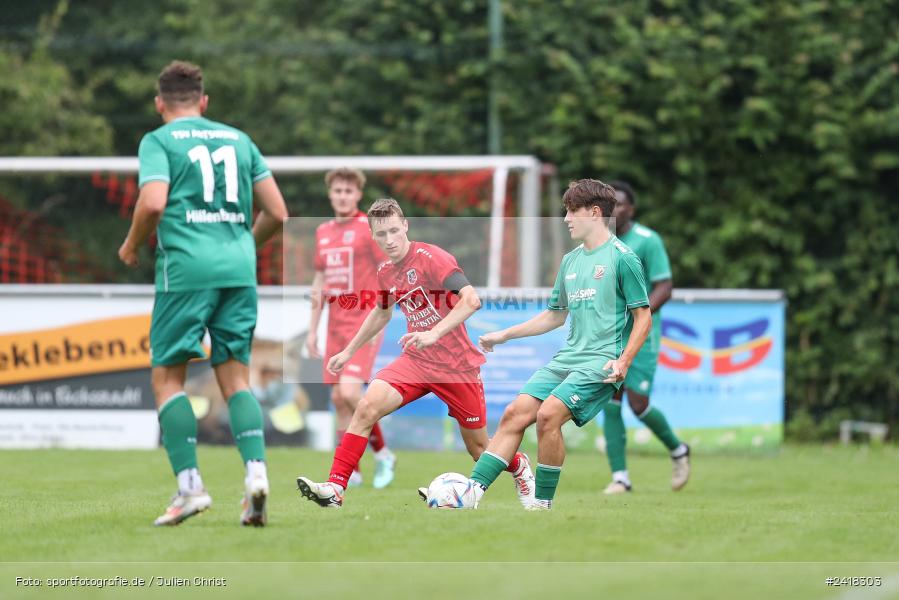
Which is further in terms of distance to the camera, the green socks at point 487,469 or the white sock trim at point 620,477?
the white sock trim at point 620,477

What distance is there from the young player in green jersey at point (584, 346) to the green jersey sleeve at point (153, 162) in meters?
2.17

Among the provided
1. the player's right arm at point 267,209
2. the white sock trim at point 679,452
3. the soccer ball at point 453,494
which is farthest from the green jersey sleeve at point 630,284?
the white sock trim at point 679,452

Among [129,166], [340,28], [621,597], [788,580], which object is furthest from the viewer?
[340,28]

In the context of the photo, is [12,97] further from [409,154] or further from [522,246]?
[522,246]

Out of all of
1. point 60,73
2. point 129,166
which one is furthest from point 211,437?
point 60,73

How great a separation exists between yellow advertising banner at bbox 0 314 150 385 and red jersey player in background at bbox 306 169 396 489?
4294 millimetres

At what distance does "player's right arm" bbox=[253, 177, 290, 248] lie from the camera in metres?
6.93

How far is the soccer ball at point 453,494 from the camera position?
7.54 m

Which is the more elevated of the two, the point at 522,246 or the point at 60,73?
the point at 60,73

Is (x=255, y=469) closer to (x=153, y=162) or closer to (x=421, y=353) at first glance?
(x=153, y=162)

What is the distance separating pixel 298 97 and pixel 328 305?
9785mm

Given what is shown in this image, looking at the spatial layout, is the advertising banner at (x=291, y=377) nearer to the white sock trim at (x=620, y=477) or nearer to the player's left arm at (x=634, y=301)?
the white sock trim at (x=620, y=477)

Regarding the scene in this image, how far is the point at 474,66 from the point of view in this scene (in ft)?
59.8

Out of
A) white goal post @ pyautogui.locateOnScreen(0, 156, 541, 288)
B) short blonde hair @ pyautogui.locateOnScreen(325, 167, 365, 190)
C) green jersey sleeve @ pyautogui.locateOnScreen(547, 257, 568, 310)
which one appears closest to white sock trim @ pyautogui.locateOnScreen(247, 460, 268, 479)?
green jersey sleeve @ pyautogui.locateOnScreen(547, 257, 568, 310)
